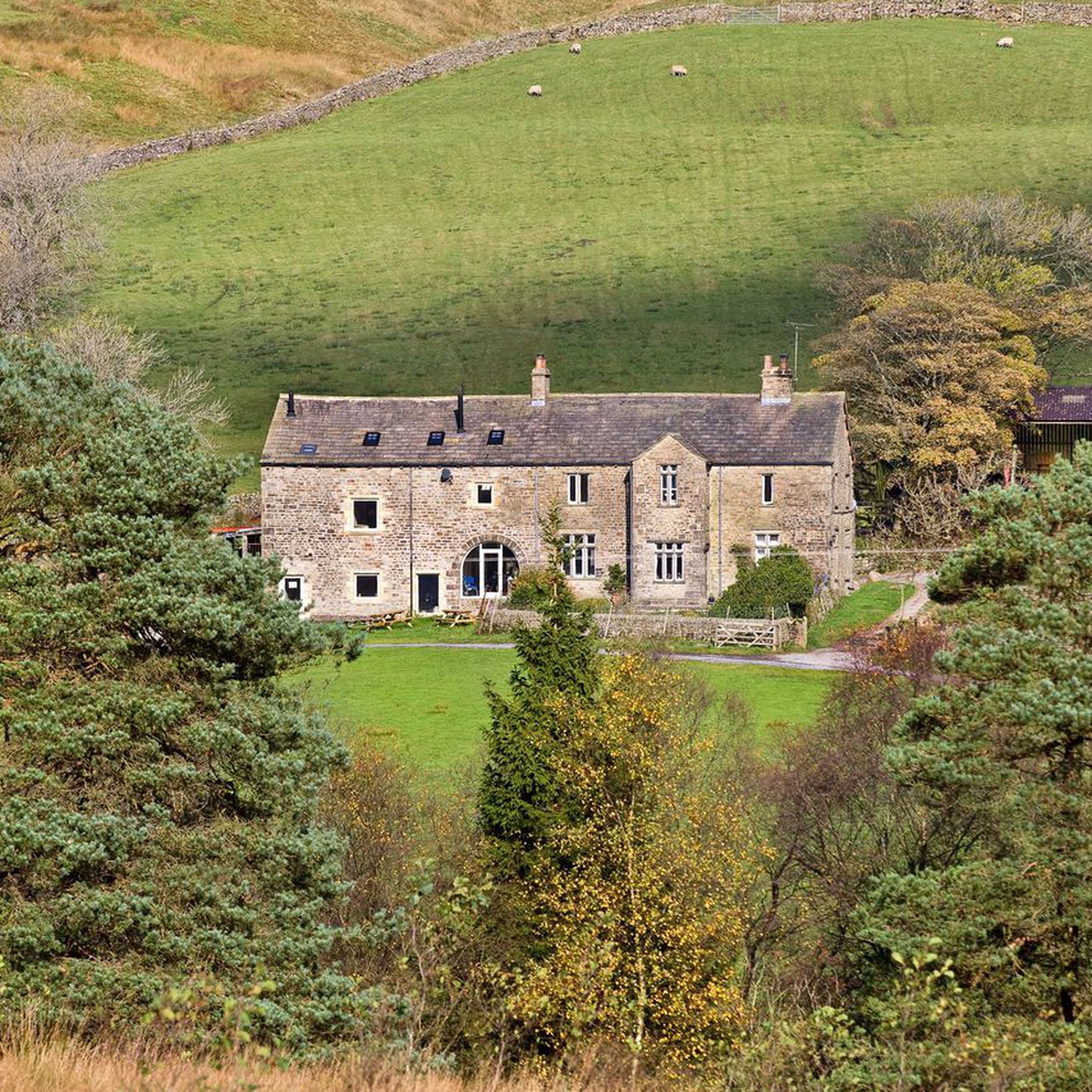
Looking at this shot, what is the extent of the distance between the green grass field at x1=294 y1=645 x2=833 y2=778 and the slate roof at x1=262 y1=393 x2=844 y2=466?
10.5 meters

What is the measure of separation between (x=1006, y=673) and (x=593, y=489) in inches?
1527

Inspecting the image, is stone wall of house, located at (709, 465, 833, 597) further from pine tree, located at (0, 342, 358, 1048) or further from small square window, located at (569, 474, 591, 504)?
pine tree, located at (0, 342, 358, 1048)

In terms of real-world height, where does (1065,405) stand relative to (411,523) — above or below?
above

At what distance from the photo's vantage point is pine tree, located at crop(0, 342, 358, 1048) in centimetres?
1734

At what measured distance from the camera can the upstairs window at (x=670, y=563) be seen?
58.2 m

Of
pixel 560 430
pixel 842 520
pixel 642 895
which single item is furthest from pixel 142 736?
pixel 842 520

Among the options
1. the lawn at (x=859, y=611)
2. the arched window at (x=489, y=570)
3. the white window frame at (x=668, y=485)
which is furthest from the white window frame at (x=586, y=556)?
the lawn at (x=859, y=611)

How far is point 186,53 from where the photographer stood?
126 m

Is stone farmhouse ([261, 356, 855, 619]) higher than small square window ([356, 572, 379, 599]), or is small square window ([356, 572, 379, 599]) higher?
stone farmhouse ([261, 356, 855, 619])

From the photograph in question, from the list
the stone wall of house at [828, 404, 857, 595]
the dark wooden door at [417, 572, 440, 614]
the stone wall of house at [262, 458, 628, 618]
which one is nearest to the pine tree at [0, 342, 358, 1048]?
the stone wall of house at [262, 458, 628, 618]

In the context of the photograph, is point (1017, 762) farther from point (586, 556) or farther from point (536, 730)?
point (586, 556)

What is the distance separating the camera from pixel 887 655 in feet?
127

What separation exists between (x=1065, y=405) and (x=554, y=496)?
2597 centimetres

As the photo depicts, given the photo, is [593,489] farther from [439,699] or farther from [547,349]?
[547,349]
